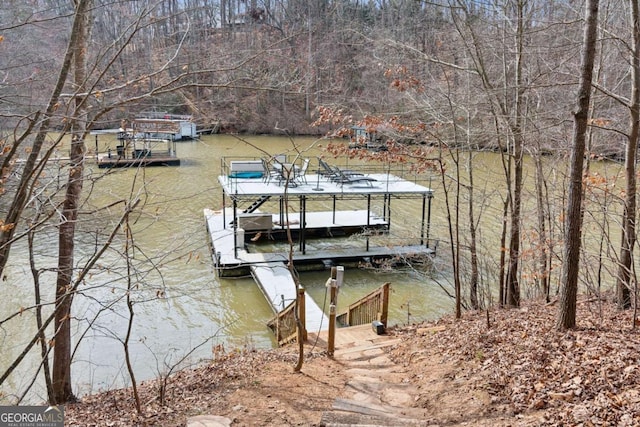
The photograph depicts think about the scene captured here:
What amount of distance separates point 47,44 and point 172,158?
26.8 m

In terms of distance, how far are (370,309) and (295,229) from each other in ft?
26.3

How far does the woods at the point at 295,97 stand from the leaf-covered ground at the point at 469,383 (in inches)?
25.1

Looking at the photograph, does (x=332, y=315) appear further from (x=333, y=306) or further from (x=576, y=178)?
(x=576, y=178)

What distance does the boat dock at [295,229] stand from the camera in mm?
14625

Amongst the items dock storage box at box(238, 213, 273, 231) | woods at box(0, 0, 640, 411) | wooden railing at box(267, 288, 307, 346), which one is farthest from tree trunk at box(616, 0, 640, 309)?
dock storage box at box(238, 213, 273, 231)

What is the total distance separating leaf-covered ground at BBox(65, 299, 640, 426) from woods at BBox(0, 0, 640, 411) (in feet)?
2.10

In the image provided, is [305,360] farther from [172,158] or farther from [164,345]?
[172,158]

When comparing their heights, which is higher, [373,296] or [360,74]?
[360,74]

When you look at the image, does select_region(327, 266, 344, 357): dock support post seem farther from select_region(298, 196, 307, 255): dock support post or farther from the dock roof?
select_region(298, 196, 307, 255): dock support post

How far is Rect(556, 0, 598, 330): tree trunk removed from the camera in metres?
5.26

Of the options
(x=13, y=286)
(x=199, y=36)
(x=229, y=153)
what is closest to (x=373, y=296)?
(x=199, y=36)

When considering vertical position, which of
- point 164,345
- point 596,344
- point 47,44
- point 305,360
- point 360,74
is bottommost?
point 164,345

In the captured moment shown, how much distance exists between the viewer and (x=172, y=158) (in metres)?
31.4

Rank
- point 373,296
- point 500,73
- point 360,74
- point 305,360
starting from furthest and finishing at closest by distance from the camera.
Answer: point 360,74
point 500,73
point 373,296
point 305,360
